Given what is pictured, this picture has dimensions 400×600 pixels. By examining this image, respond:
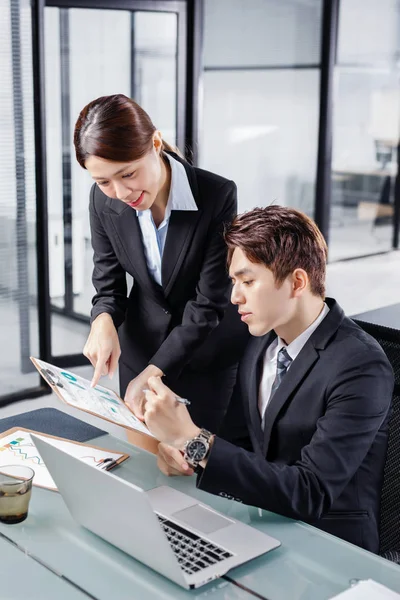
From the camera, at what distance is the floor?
427 centimetres

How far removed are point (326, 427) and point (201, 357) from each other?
78cm

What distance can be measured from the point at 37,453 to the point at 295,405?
586mm

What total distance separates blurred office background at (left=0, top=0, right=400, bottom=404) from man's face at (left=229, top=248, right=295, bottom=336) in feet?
5.72

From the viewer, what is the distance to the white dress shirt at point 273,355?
180 cm

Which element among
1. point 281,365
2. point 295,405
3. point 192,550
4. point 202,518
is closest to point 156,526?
point 192,550

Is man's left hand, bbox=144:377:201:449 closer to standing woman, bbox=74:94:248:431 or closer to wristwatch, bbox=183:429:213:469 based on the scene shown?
wristwatch, bbox=183:429:213:469

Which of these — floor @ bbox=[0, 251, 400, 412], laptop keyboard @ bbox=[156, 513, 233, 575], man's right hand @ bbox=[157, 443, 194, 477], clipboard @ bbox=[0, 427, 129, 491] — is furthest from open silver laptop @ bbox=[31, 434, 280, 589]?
floor @ bbox=[0, 251, 400, 412]

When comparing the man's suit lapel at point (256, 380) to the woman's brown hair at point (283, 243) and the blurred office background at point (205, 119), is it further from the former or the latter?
the blurred office background at point (205, 119)

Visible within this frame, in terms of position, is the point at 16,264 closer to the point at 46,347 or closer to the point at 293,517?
the point at 46,347

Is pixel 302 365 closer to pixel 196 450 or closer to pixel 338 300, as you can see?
pixel 196 450

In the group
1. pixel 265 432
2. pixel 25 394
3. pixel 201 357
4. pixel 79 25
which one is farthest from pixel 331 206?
pixel 265 432

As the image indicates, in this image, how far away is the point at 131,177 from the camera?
194 centimetres

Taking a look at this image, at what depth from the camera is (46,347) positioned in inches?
174

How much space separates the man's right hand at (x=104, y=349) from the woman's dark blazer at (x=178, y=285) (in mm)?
136
